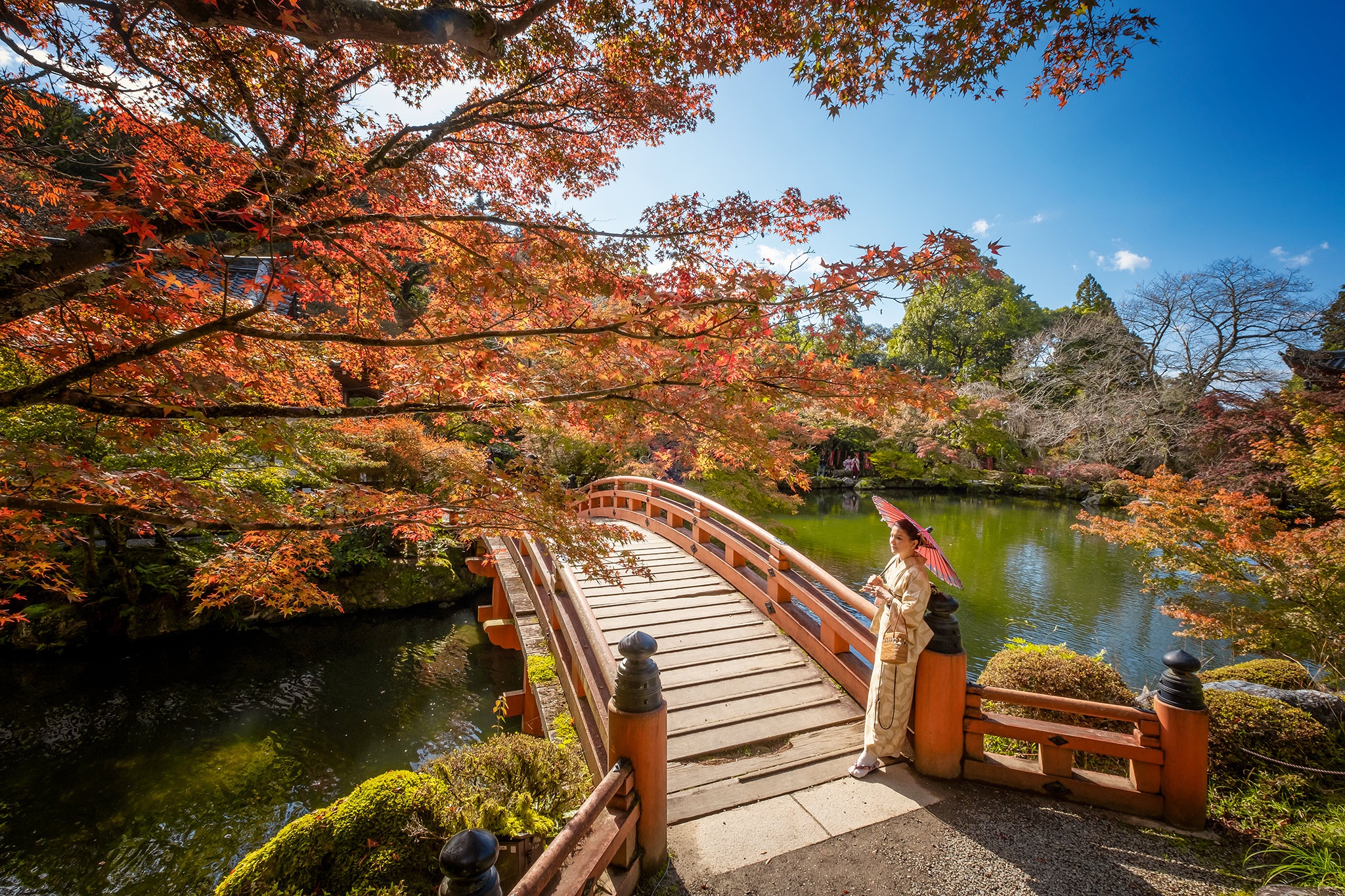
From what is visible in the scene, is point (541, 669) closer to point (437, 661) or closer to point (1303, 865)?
point (437, 661)

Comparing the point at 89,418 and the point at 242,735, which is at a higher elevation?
the point at 89,418

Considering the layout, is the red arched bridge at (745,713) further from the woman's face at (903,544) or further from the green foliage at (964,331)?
the green foliage at (964,331)

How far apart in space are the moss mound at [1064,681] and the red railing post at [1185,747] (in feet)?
3.28

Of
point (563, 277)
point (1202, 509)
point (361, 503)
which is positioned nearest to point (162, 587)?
point (361, 503)

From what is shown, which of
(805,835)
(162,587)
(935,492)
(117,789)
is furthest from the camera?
(935,492)

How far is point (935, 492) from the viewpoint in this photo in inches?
1073

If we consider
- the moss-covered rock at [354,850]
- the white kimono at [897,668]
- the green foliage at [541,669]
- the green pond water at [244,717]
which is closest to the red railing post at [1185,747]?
the white kimono at [897,668]

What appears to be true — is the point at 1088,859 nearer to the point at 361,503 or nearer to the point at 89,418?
the point at 361,503

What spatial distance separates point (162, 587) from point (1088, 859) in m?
12.7

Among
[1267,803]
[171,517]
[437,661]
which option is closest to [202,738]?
[437,661]

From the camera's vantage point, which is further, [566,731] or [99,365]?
[566,731]

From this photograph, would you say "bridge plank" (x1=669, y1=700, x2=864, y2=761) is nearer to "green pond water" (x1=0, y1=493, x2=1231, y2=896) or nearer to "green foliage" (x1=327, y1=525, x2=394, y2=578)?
"green pond water" (x1=0, y1=493, x2=1231, y2=896)

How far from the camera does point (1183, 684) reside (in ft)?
9.37

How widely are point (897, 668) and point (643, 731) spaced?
1777 millimetres
